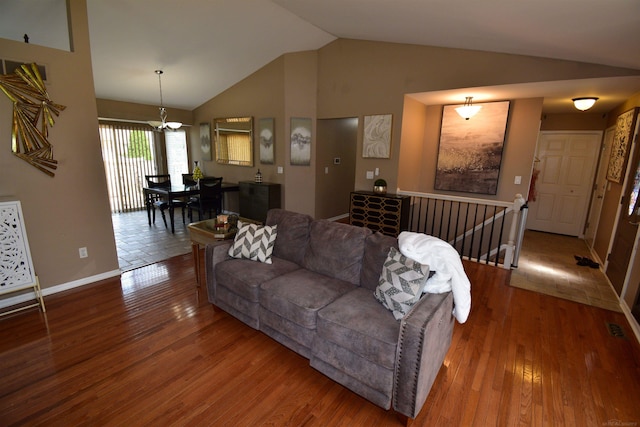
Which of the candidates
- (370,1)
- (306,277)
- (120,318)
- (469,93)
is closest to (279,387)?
(306,277)

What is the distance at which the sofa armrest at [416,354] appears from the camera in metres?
1.55

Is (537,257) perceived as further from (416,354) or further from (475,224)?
(416,354)

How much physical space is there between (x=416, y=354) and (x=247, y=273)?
149 centimetres

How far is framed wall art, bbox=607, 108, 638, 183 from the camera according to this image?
3.71m

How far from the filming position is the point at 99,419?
1681 millimetres

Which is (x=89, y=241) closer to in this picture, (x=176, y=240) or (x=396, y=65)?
(x=176, y=240)

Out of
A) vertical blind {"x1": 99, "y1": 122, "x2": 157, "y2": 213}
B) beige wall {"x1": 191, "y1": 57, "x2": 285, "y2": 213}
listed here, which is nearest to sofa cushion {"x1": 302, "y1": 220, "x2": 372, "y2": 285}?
beige wall {"x1": 191, "y1": 57, "x2": 285, "y2": 213}

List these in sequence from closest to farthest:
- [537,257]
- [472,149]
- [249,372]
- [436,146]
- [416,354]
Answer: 1. [416,354]
2. [249,372]
3. [537,257]
4. [472,149]
5. [436,146]

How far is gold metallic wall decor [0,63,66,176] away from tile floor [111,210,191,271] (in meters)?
1.56

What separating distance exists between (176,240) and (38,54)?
2870 millimetres

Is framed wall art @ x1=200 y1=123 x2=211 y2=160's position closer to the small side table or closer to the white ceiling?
the white ceiling

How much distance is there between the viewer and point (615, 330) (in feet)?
8.61

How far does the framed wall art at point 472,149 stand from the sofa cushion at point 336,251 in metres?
3.17

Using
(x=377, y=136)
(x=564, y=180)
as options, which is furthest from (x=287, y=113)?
(x=564, y=180)
